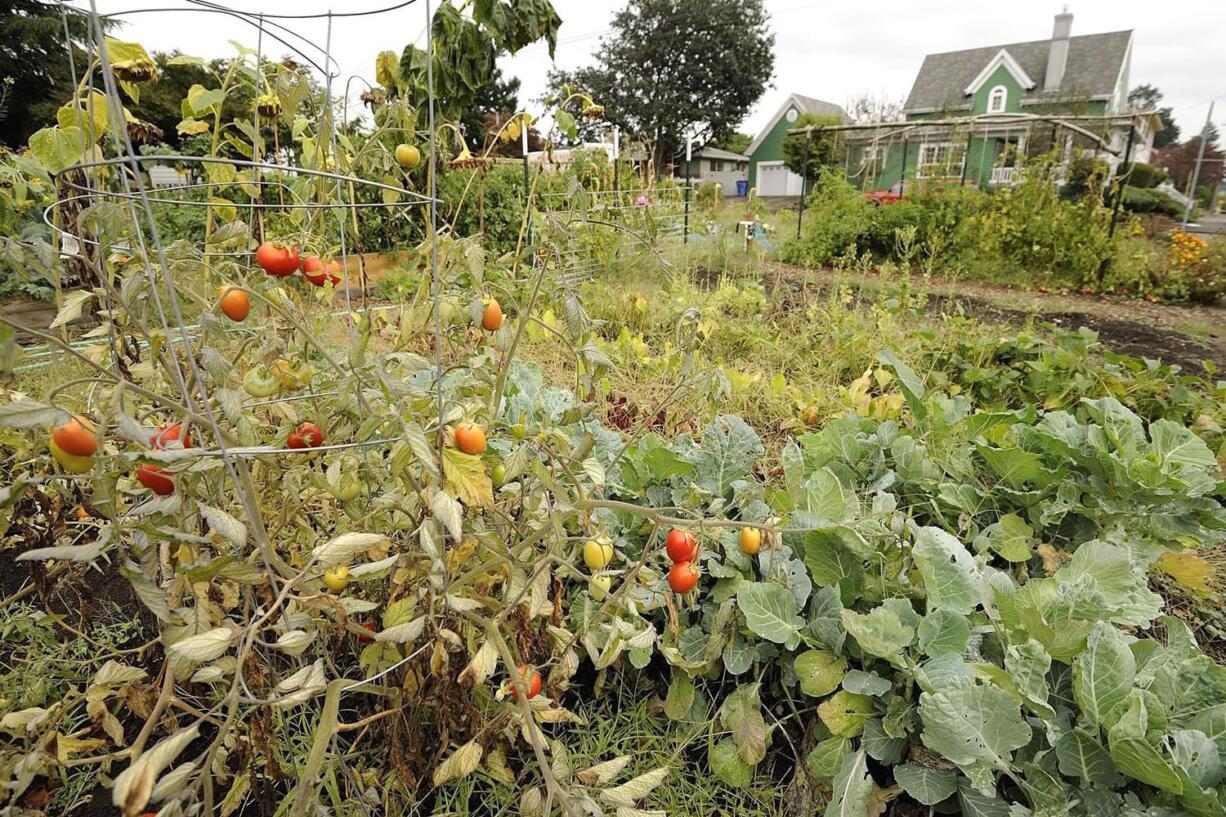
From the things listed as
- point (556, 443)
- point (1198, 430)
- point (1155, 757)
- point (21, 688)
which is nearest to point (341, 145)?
point (556, 443)

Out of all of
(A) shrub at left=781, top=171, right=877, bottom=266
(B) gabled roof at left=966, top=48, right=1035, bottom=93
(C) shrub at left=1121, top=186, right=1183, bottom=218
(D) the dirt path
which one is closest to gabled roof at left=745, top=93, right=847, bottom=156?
(B) gabled roof at left=966, top=48, right=1035, bottom=93

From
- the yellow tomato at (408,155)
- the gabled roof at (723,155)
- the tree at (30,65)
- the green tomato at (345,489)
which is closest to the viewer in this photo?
the green tomato at (345,489)

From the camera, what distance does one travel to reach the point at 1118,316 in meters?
5.39

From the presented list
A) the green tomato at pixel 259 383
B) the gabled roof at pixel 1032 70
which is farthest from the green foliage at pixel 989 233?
the gabled roof at pixel 1032 70

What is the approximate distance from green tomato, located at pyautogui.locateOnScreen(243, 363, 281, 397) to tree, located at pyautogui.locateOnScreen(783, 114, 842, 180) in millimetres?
10000

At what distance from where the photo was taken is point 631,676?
1.41 metres

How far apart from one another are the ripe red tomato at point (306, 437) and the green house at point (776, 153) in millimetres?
28618

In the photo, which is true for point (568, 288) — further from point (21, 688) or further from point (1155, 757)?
point (21, 688)

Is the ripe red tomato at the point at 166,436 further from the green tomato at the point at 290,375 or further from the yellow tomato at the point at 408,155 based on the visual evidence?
the yellow tomato at the point at 408,155

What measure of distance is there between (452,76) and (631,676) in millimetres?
1523

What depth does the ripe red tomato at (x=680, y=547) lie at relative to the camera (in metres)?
0.93

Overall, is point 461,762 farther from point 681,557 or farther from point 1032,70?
point 1032,70

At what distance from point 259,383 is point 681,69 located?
29837 millimetres

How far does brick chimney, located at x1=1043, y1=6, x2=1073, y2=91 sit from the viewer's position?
20.4 meters
